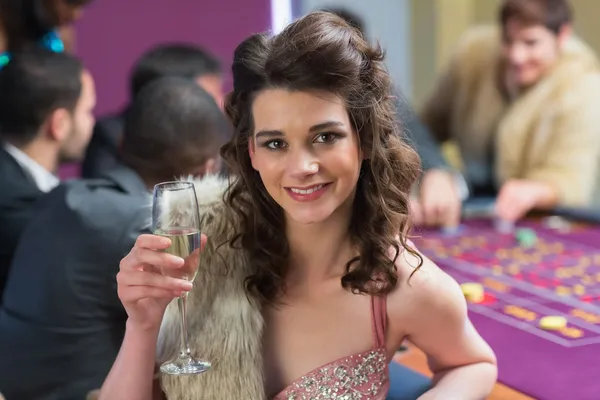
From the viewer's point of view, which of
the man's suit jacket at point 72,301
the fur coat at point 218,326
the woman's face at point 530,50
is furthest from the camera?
the woman's face at point 530,50

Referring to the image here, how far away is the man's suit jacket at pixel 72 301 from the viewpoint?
197 centimetres

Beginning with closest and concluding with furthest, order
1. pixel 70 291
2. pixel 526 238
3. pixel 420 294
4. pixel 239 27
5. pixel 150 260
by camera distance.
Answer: pixel 150 260 → pixel 420 294 → pixel 70 291 → pixel 526 238 → pixel 239 27

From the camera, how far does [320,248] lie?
5.51 feet

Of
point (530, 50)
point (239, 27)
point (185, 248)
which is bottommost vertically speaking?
point (185, 248)

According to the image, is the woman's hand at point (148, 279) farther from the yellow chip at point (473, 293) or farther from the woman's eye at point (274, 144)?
the yellow chip at point (473, 293)

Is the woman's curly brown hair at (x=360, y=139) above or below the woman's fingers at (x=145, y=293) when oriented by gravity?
above

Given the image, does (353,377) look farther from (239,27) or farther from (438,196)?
(239,27)

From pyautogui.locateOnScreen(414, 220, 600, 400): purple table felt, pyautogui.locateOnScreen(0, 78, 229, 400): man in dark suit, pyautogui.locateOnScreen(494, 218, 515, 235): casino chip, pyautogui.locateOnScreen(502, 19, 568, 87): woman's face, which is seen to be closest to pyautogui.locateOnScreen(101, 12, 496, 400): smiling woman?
pyautogui.locateOnScreen(414, 220, 600, 400): purple table felt

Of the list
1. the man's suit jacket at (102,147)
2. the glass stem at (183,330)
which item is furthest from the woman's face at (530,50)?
the glass stem at (183,330)

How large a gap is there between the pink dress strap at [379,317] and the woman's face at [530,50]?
2150 mm

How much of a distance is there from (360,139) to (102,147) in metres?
2.02

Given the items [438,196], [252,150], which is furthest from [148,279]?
[438,196]

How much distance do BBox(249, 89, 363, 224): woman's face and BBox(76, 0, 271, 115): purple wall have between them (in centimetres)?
347

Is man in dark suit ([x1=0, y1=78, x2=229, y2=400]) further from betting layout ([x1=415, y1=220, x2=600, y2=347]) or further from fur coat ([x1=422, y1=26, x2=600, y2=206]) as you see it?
fur coat ([x1=422, y1=26, x2=600, y2=206])
